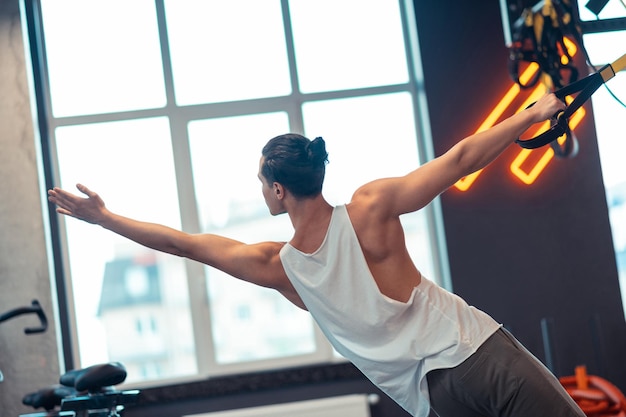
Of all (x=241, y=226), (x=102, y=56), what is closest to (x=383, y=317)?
(x=241, y=226)

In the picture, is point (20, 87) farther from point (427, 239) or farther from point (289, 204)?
point (289, 204)

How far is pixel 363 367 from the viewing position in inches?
84.4

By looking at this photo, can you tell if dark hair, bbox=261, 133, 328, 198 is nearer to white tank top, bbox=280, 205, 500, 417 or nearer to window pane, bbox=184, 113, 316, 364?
white tank top, bbox=280, 205, 500, 417

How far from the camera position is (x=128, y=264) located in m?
5.14

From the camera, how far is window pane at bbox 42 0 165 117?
17.1 feet

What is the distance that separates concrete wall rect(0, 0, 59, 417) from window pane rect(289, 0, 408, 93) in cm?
178

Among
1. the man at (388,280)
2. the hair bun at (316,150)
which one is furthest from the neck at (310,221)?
the hair bun at (316,150)

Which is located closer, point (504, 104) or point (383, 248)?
point (383, 248)

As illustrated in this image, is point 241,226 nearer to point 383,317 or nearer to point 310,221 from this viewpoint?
point 310,221

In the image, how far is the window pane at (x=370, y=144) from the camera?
5328 mm

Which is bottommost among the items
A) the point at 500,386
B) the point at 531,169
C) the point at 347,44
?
the point at 500,386

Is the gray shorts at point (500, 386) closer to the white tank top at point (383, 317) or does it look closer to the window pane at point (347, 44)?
the white tank top at point (383, 317)

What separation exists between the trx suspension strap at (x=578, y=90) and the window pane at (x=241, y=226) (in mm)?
3341

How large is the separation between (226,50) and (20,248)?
71.5 inches
